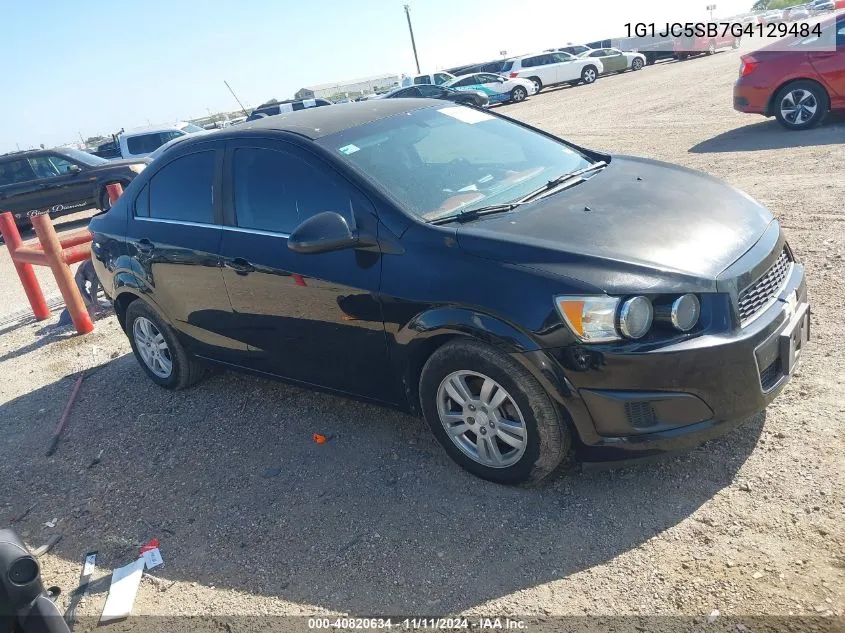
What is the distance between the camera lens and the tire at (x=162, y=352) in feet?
16.8

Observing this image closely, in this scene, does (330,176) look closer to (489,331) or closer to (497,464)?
(489,331)

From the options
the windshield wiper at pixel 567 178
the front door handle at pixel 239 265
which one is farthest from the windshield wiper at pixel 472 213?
the front door handle at pixel 239 265

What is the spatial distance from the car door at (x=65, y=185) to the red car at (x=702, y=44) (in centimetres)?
2948

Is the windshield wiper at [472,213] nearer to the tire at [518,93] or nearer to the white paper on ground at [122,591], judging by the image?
the white paper on ground at [122,591]

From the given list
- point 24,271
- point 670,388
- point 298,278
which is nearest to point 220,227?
point 298,278

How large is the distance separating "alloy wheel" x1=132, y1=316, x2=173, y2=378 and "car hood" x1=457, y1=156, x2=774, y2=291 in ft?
9.58

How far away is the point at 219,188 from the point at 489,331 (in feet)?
7.22

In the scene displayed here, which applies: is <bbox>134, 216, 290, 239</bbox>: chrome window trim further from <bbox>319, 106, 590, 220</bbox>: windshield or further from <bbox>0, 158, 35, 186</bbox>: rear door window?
<bbox>0, 158, 35, 186</bbox>: rear door window

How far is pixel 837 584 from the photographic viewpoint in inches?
99.1

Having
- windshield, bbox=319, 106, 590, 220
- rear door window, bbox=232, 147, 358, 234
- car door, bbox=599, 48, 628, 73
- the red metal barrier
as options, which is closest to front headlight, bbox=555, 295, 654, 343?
windshield, bbox=319, 106, 590, 220

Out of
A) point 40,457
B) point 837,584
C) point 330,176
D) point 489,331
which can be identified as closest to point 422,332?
point 489,331

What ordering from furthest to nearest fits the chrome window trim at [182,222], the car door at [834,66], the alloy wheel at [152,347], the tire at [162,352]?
the car door at [834,66] < the alloy wheel at [152,347] < the tire at [162,352] < the chrome window trim at [182,222]

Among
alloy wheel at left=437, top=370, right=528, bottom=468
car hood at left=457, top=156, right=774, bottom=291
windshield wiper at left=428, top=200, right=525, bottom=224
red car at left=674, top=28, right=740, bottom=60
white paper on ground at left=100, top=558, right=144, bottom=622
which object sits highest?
windshield wiper at left=428, top=200, right=525, bottom=224

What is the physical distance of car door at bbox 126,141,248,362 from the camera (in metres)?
4.41
